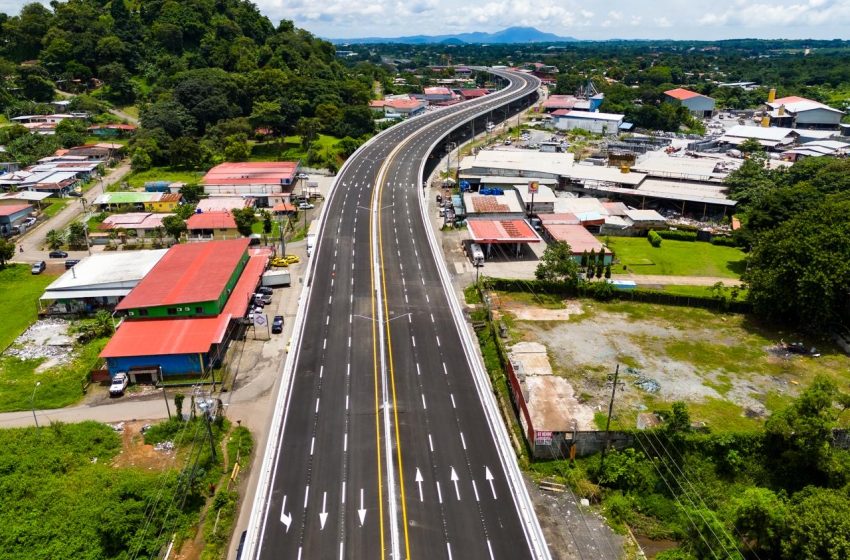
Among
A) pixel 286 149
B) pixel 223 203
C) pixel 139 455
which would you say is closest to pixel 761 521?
pixel 139 455

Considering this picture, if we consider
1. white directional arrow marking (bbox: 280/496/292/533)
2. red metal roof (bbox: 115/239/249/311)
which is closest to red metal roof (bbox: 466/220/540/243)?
red metal roof (bbox: 115/239/249/311)

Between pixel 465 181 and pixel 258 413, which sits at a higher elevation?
pixel 465 181

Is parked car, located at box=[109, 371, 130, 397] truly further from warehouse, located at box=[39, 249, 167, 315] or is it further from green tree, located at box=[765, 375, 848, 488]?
green tree, located at box=[765, 375, 848, 488]

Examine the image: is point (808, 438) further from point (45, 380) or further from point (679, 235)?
point (45, 380)

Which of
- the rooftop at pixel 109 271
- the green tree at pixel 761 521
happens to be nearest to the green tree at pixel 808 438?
the green tree at pixel 761 521

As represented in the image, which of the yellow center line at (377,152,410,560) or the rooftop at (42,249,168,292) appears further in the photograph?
the rooftop at (42,249,168,292)

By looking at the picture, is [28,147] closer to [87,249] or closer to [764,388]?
[87,249]

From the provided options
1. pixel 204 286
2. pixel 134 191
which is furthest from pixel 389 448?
pixel 134 191
